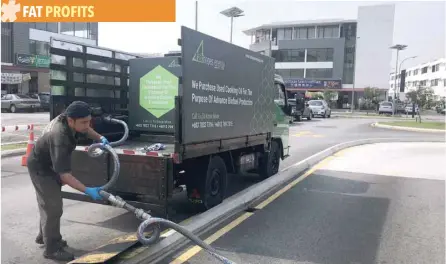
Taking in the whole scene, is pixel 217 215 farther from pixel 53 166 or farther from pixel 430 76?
pixel 430 76

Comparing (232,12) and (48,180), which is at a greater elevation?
(232,12)

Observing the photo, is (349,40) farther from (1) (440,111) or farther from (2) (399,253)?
(2) (399,253)

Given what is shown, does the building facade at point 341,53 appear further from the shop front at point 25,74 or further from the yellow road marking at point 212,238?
the yellow road marking at point 212,238

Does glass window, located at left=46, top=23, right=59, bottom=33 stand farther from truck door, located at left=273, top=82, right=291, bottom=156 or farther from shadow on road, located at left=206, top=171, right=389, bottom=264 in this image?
shadow on road, located at left=206, top=171, right=389, bottom=264

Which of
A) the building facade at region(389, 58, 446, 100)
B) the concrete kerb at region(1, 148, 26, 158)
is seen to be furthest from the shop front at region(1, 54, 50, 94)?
the building facade at region(389, 58, 446, 100)

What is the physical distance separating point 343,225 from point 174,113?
2.89 metres

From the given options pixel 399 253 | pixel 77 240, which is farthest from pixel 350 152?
pixel 77 240

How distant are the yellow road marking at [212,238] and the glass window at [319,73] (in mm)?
63983

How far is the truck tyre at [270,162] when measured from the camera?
8.46 metres

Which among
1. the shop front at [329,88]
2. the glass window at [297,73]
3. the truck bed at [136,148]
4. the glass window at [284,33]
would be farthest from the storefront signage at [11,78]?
the glass window at [284,33]

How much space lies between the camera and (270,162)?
341 inches

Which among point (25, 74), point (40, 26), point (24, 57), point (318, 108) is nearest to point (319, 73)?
point (318, 108)

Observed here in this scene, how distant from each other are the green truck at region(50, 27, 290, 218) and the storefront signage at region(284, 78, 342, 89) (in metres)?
58.0

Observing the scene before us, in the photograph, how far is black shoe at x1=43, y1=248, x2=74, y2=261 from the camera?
416 centimetres
